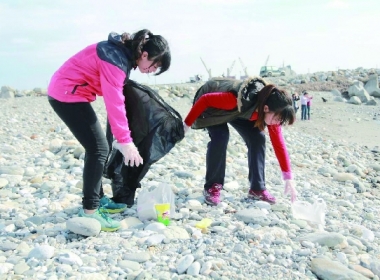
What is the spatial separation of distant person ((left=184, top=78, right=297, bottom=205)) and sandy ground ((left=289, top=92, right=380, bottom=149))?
21.8ft

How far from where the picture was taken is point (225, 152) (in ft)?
12.6

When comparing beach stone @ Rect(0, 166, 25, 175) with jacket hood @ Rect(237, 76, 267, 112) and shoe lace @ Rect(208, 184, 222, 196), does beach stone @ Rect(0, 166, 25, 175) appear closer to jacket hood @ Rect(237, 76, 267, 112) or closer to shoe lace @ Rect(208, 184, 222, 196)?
shoe lace @ Rect(208, 184, 222, 196)

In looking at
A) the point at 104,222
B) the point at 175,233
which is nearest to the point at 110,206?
the point at 104,222

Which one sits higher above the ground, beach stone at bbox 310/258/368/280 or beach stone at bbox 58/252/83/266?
beach stone at bbox 58/252/83/266

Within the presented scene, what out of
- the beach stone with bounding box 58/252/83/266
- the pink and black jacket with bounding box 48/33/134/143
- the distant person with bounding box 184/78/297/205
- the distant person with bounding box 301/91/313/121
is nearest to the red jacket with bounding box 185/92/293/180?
the distant person with bounding box 184/78/297/205

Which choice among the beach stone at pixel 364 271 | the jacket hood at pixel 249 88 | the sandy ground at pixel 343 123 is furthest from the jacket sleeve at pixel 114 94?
the sandy ground at pixel 343 123

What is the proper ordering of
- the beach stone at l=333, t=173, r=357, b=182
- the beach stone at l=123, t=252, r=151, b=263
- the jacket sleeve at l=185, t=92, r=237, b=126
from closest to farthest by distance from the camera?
1. the beach stone at l=123, t=252, r=151, b=263
2. the jacket sleeve at l=185, t=92, r=237, b=126
3. the beach stone at l=333, t=173, r=357, b=182

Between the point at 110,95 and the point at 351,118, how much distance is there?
14366 millimetres

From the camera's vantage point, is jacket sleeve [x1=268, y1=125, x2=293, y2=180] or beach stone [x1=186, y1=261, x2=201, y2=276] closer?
beach stone [x1=186, y1=261, x2=201, y2=276]

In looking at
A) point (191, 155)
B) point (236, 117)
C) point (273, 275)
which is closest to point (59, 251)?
point (273, 275)

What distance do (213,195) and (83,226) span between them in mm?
1297

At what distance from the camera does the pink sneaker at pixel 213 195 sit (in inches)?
148

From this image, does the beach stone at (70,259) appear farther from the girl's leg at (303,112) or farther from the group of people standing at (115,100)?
the girl's leg at (303,112)

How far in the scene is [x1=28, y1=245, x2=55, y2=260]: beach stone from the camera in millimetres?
2531
